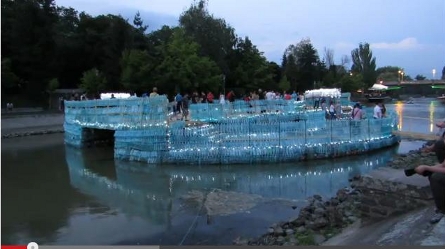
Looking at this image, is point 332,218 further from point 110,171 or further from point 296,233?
point 110,171

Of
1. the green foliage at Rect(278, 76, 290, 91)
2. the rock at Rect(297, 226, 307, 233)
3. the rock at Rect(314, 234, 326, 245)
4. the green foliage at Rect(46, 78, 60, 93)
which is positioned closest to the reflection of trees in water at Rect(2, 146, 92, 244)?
the rock at Rect(297, 226, 307, 233)

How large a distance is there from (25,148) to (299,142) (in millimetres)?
14414

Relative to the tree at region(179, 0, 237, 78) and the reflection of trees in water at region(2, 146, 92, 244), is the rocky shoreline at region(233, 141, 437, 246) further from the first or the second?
the tree at region(179, 0, 237, 78)

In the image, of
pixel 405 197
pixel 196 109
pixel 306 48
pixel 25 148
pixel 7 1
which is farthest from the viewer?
pixel 7 1

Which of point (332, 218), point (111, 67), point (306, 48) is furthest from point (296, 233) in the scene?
point (111, 67)

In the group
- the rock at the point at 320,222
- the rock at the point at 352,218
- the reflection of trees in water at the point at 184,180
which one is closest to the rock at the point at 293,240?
the rock at the point at 320,222

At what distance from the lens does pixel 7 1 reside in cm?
4331

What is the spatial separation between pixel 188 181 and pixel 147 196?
2.12 meters

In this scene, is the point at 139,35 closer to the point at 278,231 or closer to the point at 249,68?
the point at 249,68

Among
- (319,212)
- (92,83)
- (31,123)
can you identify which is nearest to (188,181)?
(319,212)

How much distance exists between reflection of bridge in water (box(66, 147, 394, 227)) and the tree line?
14.8 meters

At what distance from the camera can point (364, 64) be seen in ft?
90.3

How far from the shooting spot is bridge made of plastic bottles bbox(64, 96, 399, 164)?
18.0 metres

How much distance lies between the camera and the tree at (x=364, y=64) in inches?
979
